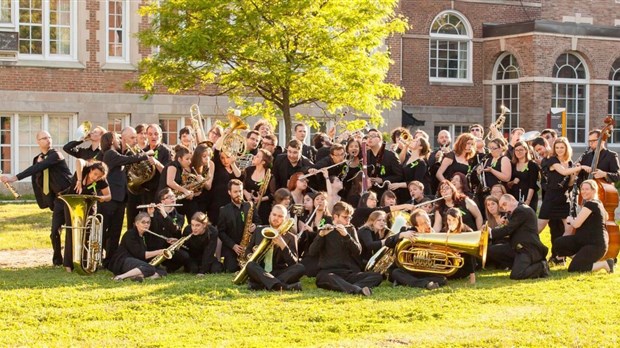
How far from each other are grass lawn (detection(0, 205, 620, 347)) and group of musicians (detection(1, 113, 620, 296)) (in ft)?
1.35

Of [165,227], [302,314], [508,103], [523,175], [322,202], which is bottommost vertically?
[302,314]

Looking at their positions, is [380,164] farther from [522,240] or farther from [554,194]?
[522,240]

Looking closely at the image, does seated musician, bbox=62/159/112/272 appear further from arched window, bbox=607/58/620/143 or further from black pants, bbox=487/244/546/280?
arched window, bbox=607/58/620/143

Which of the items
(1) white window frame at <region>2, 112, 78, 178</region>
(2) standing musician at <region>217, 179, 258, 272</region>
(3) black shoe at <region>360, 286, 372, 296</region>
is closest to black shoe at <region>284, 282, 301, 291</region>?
(3) black shoe at <region>360, 286, 372, 296</region>

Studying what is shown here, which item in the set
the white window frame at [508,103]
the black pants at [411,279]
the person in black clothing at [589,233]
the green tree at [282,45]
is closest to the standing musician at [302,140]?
the black pants at [411,279]

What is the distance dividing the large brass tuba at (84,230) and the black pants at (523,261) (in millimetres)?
4971

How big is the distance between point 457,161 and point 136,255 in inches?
184

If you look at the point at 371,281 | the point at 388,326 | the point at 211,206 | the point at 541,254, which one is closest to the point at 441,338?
the point at 388,326

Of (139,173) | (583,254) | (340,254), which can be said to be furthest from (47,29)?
(583,254)

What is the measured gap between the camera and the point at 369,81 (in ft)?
81.8

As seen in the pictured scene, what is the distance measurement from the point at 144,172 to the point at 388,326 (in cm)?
558

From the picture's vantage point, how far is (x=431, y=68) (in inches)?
1447

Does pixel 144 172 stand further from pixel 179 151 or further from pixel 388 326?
pixel 388 326

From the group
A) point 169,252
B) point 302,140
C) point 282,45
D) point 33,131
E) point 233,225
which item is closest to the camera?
point 169,252
